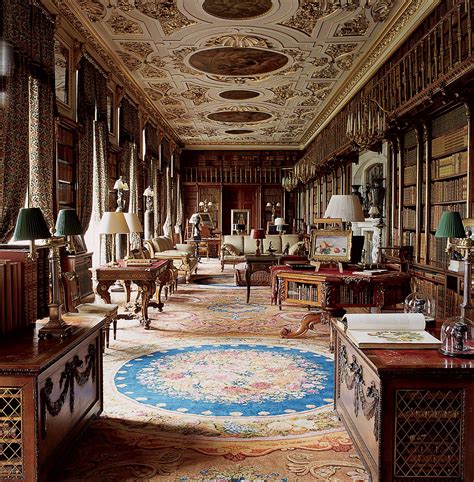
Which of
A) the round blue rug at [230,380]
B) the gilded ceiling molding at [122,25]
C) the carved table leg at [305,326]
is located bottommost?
the round blue rug at [230,380]

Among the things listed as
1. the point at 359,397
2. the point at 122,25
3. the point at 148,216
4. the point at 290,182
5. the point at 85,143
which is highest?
the point at 122,25

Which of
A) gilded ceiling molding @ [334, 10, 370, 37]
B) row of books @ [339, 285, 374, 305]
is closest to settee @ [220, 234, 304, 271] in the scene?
gilded ceiling molding @ [334, 10, 370, 37]

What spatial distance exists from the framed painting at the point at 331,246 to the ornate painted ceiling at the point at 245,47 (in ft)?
11.1

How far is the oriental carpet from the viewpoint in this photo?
3.02 metres

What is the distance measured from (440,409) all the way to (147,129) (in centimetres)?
1246

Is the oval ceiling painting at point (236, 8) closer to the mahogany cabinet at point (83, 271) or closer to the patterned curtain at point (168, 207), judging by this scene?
the mahogany cabinet at point (83, 271)

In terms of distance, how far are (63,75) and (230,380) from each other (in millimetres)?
5504

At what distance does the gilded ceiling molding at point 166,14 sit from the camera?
703 centimetres

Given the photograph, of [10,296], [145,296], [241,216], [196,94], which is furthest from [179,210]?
[10,296]

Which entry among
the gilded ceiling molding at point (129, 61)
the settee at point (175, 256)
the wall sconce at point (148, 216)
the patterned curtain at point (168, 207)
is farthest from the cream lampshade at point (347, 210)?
the patterned curtain at point (168, 207)

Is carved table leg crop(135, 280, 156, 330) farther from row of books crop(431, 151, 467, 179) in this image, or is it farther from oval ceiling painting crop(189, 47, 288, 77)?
oval ceiling painting crop(189, 47, 288, 77)

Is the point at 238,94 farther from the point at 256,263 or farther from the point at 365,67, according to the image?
the point at 256,263

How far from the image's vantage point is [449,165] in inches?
258

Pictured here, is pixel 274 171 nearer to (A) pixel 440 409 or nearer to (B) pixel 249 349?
(B) pixel 249 349
